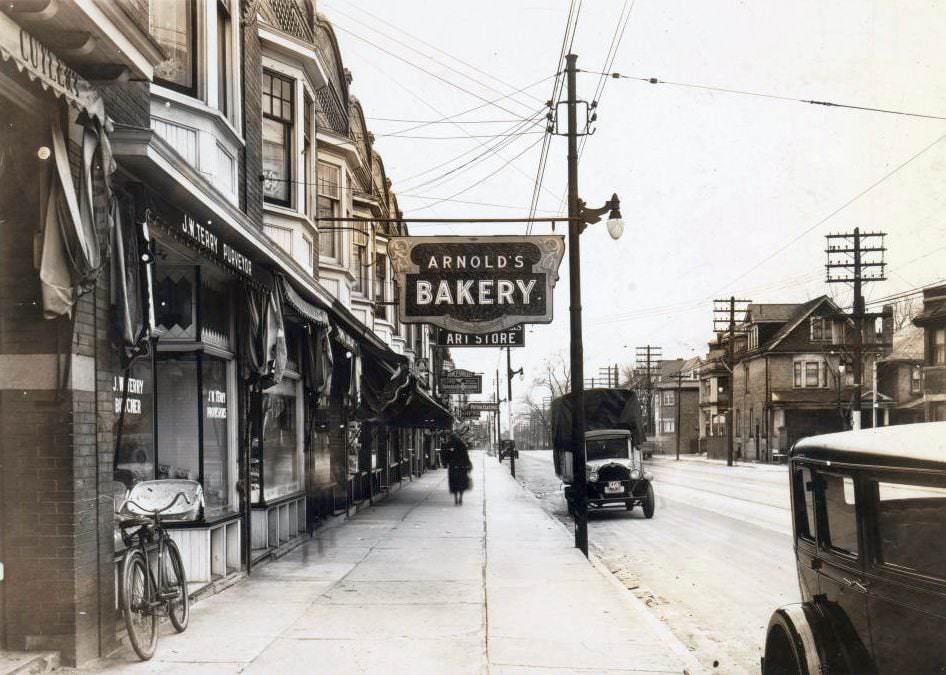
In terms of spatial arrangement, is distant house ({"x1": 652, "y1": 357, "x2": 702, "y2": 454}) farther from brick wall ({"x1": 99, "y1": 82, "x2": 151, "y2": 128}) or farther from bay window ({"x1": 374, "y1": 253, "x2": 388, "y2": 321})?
brick wall ({"x1": 99, "y1": 82, "x2": 151, "y2": 128})

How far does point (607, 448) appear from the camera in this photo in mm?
20922

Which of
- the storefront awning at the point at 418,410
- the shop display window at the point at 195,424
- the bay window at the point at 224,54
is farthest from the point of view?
the storefront awning at the point at 418,410

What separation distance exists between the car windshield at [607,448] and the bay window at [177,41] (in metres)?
13.2

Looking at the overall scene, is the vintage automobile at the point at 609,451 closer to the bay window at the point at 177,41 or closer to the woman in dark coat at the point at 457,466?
the woman in dark coat at the point at 457,466

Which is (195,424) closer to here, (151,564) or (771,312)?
(151,564)

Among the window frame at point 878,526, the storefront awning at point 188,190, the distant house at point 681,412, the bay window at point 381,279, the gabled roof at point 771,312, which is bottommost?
the distant house at point 681,412

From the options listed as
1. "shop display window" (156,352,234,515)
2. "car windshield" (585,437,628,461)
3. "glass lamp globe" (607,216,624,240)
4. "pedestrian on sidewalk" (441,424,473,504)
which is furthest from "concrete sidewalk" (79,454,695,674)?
"pedestrian on sidewalk" (441,424,473,504)

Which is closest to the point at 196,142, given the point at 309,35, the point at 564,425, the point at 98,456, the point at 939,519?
the point at 98,456

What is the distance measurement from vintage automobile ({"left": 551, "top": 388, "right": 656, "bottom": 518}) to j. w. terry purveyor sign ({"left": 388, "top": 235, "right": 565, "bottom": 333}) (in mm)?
5227

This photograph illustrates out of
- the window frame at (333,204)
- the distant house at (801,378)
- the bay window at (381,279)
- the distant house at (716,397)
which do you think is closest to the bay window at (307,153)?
the window frame at (333,204)

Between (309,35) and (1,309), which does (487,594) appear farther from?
(309,35)

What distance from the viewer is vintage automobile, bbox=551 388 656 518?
774 inches

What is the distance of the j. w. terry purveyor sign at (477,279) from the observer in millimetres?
13000

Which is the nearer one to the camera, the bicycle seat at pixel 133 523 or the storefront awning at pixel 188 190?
the storefront awning at pixel 188 190
